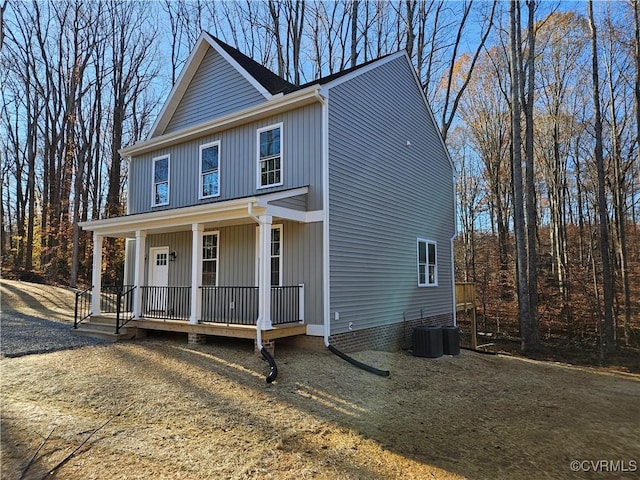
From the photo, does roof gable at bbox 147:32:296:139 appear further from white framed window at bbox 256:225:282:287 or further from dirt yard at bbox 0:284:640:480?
dirt yard at bbox 0:284:640:480

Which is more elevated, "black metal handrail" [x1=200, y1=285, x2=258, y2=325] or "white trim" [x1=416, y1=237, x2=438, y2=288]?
"white trim" [x1=416, y1=237, x2=438, y2=288]

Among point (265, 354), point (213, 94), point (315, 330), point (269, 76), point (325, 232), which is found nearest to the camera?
point (265, 354)

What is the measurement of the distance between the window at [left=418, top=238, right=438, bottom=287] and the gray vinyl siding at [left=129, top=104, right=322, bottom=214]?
523 cm

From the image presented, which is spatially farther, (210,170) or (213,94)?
(213,94)

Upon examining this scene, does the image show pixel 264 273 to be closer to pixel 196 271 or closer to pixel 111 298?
pixel 196 271

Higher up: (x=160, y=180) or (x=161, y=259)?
(x=160, y=180)

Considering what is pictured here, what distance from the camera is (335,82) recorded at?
9977 millimetres

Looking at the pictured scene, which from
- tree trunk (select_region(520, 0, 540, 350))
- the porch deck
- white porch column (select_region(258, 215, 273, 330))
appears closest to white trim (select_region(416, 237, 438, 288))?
tree trunk (select_region(520, 0, 540, 350))

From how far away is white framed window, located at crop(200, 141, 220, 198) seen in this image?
11.6 metres

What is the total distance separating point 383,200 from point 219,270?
15.7ft

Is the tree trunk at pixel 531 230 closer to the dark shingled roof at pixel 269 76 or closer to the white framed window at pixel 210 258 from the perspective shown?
the dark shingled roof at pixel 269 76

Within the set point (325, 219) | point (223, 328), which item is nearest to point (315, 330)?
point (223, 328)

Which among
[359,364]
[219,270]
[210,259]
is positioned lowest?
[359,364]

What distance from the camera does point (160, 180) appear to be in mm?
13008
